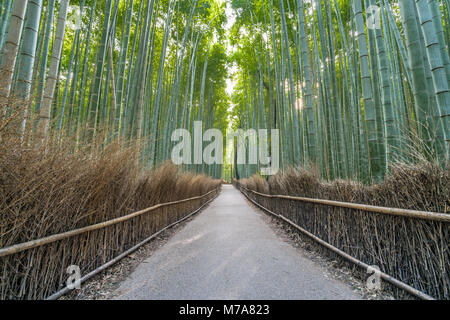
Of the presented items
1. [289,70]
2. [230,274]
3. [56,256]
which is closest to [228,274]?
[230,274]

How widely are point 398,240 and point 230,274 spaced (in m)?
1.34

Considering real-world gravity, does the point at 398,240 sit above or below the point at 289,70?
below

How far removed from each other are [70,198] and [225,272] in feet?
4.67

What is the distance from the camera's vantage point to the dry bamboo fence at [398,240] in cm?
119

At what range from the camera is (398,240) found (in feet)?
4.85

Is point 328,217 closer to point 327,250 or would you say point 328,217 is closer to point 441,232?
point 327,250

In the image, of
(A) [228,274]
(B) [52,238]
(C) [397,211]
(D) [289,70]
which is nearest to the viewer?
(B) [52,238]

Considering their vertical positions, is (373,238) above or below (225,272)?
above

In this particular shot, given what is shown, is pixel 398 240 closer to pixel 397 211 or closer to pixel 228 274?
pixel 397 211

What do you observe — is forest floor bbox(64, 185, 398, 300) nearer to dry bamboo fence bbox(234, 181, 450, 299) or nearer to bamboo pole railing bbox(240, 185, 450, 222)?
dry bamboo fence bbox(234, 181, 450, 299)

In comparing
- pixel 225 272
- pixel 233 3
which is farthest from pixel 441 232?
pixel 233 3

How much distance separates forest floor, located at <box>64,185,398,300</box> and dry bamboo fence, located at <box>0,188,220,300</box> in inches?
6.3
